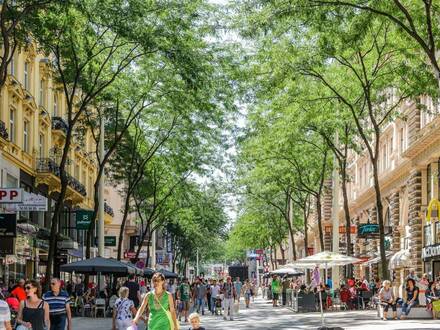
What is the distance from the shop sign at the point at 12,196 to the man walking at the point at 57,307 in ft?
36.9

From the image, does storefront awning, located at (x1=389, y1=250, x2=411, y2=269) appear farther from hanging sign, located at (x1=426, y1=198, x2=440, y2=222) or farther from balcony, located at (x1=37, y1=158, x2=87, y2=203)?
balcony, located at (x1=37, y1=158, x2=87, y2=203)

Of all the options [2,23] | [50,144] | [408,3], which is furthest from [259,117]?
[2,23]

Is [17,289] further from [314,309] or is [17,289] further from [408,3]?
[314,309]

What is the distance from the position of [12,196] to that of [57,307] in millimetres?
11765

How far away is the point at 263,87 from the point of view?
29562mm

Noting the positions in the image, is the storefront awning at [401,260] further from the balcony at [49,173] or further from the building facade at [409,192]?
the balcony at [49,173]

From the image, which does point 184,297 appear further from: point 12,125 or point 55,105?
point 55,105

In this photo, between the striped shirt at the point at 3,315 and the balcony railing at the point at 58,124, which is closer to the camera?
the striped shirt at the point at 3,315

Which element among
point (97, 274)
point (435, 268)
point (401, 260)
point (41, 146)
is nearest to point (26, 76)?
point (41, 146)

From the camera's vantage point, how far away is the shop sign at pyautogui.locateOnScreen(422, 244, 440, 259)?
42200 millimetres

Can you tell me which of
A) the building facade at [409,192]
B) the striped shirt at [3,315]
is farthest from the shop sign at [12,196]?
the building facade at [409,192]

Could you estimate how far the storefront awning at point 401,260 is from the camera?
49197 millimetres

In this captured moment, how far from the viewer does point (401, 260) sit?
165 ft

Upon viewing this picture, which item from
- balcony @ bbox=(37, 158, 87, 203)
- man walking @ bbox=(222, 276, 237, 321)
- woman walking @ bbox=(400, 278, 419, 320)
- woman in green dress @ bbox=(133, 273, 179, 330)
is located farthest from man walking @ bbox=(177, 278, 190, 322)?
woman in green dress @ bbox=(133, 273, 179, 330)
